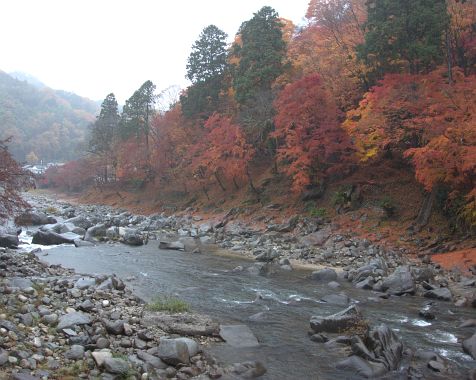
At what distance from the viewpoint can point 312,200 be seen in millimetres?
28281

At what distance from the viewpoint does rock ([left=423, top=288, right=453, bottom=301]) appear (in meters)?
13.0

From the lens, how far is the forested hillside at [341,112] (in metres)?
18.5

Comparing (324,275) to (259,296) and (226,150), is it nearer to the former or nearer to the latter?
(259,296)

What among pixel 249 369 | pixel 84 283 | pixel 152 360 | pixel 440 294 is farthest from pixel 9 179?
pixel 440 294

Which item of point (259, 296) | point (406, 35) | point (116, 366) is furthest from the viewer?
point (406, 35)

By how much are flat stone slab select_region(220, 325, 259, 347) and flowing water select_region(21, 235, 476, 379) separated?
21 cm

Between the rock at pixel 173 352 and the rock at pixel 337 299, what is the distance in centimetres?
607

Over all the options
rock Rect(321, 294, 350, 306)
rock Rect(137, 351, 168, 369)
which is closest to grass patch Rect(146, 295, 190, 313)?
rock Rect(137, 351, 168, 369)

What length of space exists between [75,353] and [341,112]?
22207mm

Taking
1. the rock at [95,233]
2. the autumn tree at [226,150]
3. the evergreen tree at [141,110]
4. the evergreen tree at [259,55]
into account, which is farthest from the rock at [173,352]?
the evergreen tree at [141,110]

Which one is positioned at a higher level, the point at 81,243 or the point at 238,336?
the point at 238,336

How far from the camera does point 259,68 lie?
33.1 metres

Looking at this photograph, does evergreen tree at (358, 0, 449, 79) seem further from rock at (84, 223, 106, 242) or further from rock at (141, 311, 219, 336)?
rock at (84, 223, 106, 242)

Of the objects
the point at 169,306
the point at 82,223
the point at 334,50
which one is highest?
the point at 334,50
